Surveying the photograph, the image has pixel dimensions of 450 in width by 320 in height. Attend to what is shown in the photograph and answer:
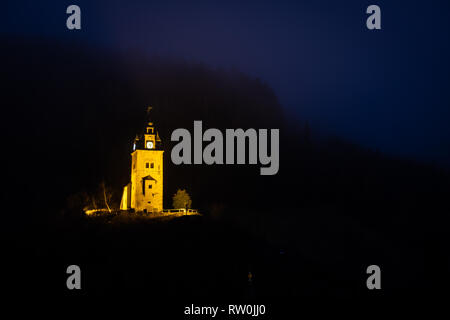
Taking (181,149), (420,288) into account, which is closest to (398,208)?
(420,288)

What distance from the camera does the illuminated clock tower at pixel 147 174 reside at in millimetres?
69875

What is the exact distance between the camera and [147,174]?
232 ft

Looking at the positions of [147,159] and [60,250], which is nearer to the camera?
[60,250]

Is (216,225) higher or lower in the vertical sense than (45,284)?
higher

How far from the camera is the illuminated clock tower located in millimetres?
69875

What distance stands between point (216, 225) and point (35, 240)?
22903 millimetres

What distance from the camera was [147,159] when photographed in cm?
7112

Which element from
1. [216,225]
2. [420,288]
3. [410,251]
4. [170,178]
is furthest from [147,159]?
[410,251]
